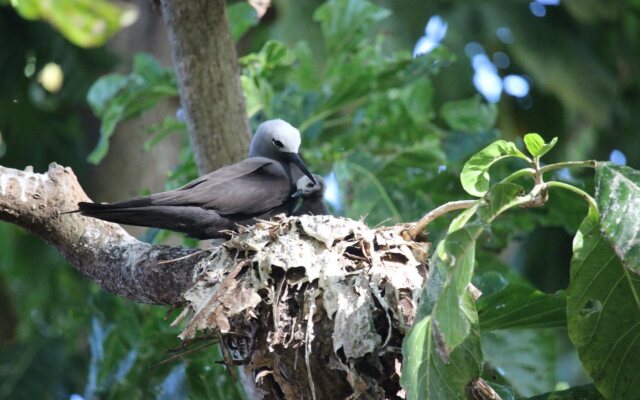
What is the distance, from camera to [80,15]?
788 cm

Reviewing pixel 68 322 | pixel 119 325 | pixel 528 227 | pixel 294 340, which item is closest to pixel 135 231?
pixel 119 325

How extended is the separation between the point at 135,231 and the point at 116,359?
146cm

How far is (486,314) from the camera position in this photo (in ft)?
15.7

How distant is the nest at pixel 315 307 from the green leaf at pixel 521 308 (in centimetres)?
67

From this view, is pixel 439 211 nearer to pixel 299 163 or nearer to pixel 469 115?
pixel 299 163

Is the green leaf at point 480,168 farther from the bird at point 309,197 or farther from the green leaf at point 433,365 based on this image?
the bird at point 309,197

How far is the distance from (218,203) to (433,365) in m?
2.33

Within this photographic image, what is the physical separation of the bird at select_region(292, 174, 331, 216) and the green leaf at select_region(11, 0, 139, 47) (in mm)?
2437

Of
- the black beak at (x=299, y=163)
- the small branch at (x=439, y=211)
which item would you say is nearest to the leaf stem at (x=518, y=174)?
the small branch at (x=439, y=211)

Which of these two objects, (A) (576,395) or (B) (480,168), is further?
(A) (576,395)

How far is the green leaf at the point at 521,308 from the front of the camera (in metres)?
4.59

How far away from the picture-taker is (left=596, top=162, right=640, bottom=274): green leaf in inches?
122

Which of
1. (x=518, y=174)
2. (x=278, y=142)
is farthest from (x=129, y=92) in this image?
(x=518, y=174)

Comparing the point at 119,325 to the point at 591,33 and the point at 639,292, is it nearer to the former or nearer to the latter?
the point at 639,292
